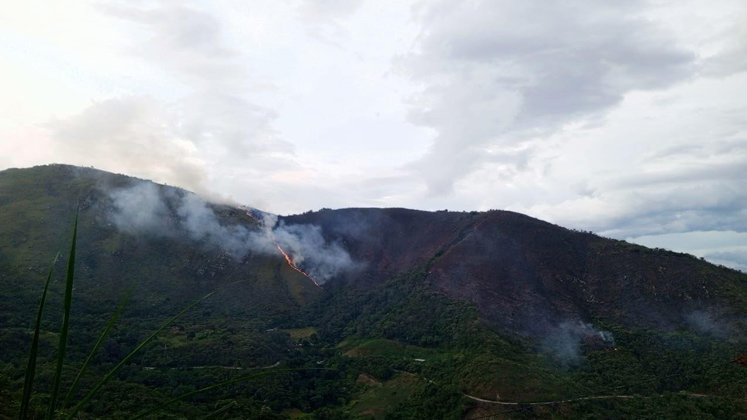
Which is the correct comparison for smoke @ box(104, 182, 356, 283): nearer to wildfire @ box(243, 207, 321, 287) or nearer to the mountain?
wildfire @ box(243, 207, 321, 287)

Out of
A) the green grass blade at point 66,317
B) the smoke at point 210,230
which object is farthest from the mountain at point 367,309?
the green grass blade at point 66,317

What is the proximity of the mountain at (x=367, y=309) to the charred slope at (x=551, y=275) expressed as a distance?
29cm

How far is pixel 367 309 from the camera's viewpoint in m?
76.9

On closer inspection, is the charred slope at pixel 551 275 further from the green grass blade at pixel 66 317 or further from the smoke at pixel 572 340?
the green grass blade at pixel 66 317

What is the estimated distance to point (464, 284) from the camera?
231 ft

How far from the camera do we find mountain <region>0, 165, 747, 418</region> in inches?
1789

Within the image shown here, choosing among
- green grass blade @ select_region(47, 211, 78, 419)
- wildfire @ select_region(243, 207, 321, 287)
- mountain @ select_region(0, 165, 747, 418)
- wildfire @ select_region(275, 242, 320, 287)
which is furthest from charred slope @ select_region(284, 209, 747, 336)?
green grass blade @ select_region(47, 211, 78, 419)

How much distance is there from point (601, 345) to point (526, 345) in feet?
28.8

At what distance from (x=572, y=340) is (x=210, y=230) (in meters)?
66.8

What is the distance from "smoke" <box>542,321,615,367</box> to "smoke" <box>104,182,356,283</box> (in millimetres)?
43649

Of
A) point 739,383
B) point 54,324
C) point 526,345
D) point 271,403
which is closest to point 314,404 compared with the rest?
point 271,403

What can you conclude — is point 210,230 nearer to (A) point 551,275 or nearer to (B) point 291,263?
(B) point 291,263

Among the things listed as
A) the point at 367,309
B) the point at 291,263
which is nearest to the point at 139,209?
the point at 291,263

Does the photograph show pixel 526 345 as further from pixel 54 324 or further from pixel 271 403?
pixel 54 324
